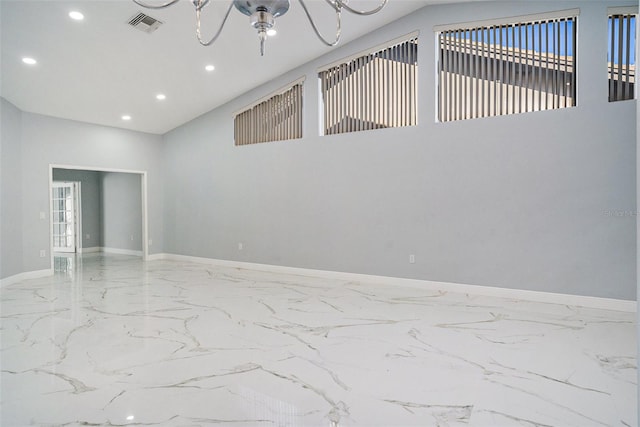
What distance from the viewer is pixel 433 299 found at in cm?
497

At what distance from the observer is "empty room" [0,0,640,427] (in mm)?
2594

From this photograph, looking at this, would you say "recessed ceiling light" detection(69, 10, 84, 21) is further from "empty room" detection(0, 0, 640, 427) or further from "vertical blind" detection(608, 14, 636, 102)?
"vertical blind" detection(608, 14, 636, 102)

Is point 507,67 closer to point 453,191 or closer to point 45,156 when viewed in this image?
point 453,191

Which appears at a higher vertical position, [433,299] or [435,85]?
[435,85]

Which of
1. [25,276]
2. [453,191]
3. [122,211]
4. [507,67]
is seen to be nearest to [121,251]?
[122,211]

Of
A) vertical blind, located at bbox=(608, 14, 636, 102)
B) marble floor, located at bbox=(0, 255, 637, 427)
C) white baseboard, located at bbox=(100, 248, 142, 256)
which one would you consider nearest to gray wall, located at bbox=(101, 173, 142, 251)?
white baseboard, located at bbox=(100, 248, 142, 256)

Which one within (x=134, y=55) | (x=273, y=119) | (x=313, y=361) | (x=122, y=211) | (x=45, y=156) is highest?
(x=134, y=55)

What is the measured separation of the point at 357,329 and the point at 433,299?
1601 millimetres

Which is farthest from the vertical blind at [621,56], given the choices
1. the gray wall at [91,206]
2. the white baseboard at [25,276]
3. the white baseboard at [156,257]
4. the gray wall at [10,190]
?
the gray wall at [91,206]

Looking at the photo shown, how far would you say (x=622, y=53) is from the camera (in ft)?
14.6

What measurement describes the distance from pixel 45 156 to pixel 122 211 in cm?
342

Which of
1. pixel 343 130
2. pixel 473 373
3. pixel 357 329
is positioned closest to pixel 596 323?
pixel 473 373

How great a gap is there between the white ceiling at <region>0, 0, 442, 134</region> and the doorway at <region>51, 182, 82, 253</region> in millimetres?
3789

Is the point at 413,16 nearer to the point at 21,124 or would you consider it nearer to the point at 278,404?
the point at 278,404
